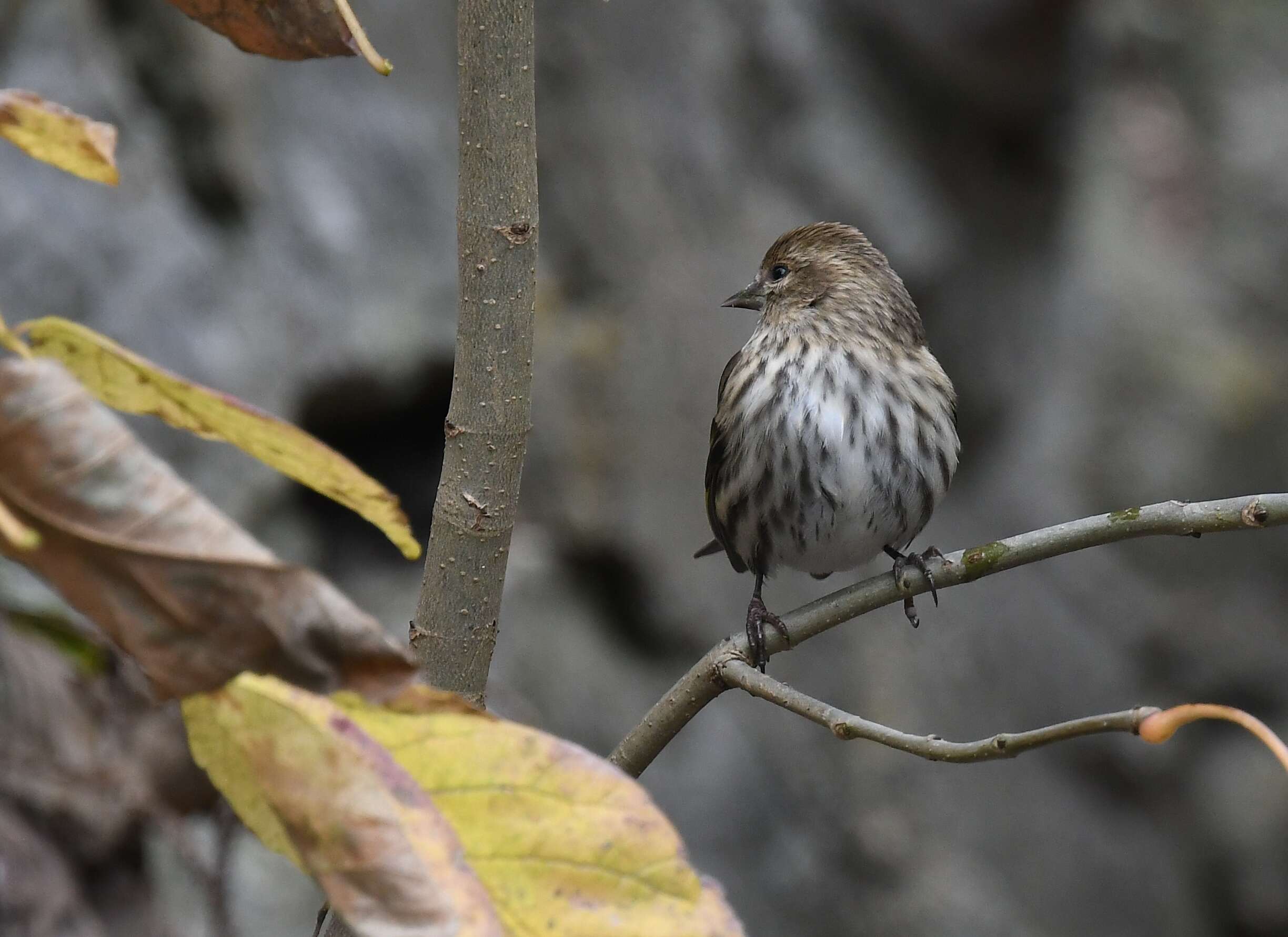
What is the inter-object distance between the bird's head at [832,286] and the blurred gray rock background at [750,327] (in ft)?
4.84

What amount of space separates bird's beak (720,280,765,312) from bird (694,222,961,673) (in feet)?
0.03

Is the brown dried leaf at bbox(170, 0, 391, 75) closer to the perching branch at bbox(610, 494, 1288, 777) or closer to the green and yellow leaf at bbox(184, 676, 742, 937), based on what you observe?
the green and yellow leaf at bbox(184, 676, 742, 937)

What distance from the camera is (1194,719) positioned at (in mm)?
907

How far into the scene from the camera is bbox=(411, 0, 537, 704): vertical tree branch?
144 cm

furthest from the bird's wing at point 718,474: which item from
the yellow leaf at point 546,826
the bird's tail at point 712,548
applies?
the yellow leaf at point 546,826

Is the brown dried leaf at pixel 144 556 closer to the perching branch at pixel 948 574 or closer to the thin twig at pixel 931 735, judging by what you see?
the thin twig at pixel 931 735

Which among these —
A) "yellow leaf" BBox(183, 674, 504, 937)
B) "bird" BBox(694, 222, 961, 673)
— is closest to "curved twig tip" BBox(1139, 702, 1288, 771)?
"yellow leaf" BBox(183, 674, 504, 937)

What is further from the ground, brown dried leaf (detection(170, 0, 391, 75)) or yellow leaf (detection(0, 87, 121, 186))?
brown dried leaf (detection(170, 0, 391, 75))

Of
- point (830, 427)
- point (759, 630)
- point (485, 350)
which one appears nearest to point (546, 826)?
point (485, 350)

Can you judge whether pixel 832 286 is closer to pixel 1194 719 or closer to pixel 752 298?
pixel 752 298

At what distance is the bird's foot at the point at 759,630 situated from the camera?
2.08m

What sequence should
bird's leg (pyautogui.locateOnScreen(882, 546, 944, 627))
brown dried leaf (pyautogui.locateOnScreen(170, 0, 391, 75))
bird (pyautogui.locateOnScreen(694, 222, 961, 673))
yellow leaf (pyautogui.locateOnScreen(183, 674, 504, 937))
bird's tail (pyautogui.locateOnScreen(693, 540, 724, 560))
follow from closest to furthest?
yellow leaf (pyautogui.locateOnScreen(183, 674, 504, 937))
brown dried leaf (pyautogui.locateOnScreen(170, 0, 391, 75))
bird's leg (pyautogui.locateOnScreen(882, 546, 944, 627))
bird (pyautogui.locateOnScreen(694, 222, 961, 673))
bird's tail (pyautogui.locateOnScreen(693, 540, 724, 560))

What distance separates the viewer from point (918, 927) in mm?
5996

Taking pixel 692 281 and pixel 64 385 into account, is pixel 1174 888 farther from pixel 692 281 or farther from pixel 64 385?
pixel 64 385
